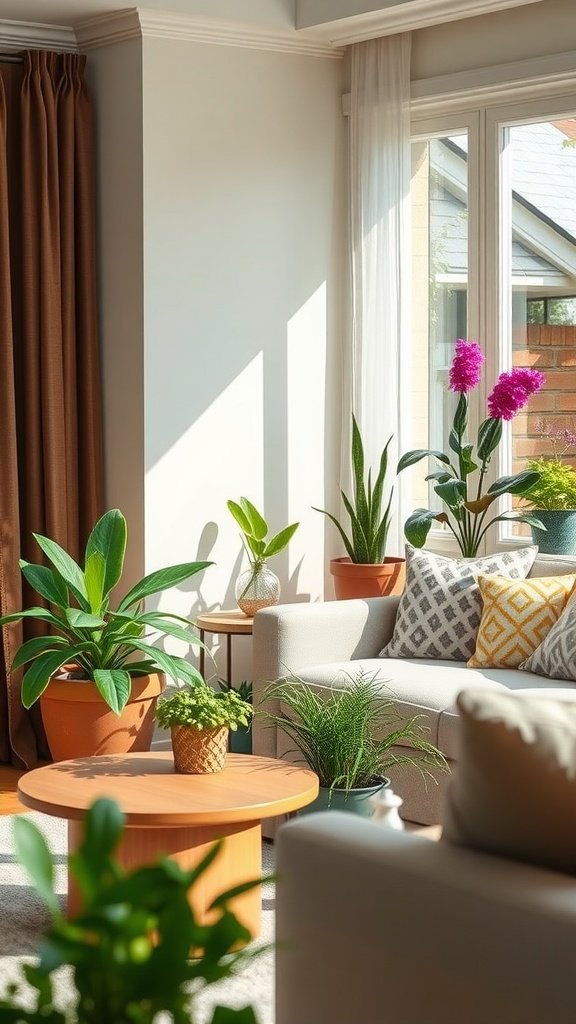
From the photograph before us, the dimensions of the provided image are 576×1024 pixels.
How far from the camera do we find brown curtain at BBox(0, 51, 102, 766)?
482 centimetres

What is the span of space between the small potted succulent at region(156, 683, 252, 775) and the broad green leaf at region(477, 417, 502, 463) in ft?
5.62

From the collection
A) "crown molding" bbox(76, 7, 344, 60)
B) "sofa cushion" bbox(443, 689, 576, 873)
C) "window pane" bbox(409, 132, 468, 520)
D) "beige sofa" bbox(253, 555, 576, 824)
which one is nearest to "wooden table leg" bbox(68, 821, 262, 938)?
"beige sofa" bbox(253, 555, 576, 824)

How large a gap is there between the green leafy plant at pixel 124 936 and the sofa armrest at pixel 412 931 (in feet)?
2.39

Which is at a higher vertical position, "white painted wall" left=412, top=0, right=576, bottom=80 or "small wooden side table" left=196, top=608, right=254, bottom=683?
"white painted wall" left=412, top=0, right=576, bottom=80

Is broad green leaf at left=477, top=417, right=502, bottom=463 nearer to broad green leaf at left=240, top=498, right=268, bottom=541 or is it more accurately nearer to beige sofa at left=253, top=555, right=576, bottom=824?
beige sofa at left=253, top=555, right=576, bottom=824

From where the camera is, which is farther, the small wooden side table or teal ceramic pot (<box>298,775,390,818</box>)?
the small wooden side table

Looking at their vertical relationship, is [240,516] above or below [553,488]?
below

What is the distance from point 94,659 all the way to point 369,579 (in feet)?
3.90

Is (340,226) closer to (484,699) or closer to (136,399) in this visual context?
(136,399)

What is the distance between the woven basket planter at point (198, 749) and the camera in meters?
3.19

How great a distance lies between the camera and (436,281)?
5188 mm

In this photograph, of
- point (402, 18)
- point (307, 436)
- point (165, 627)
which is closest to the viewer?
point (165, 627)

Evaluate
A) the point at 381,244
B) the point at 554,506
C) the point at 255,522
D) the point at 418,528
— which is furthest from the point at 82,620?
the point at 381,244

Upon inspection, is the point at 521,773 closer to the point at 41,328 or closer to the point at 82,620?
the point at 82,620
